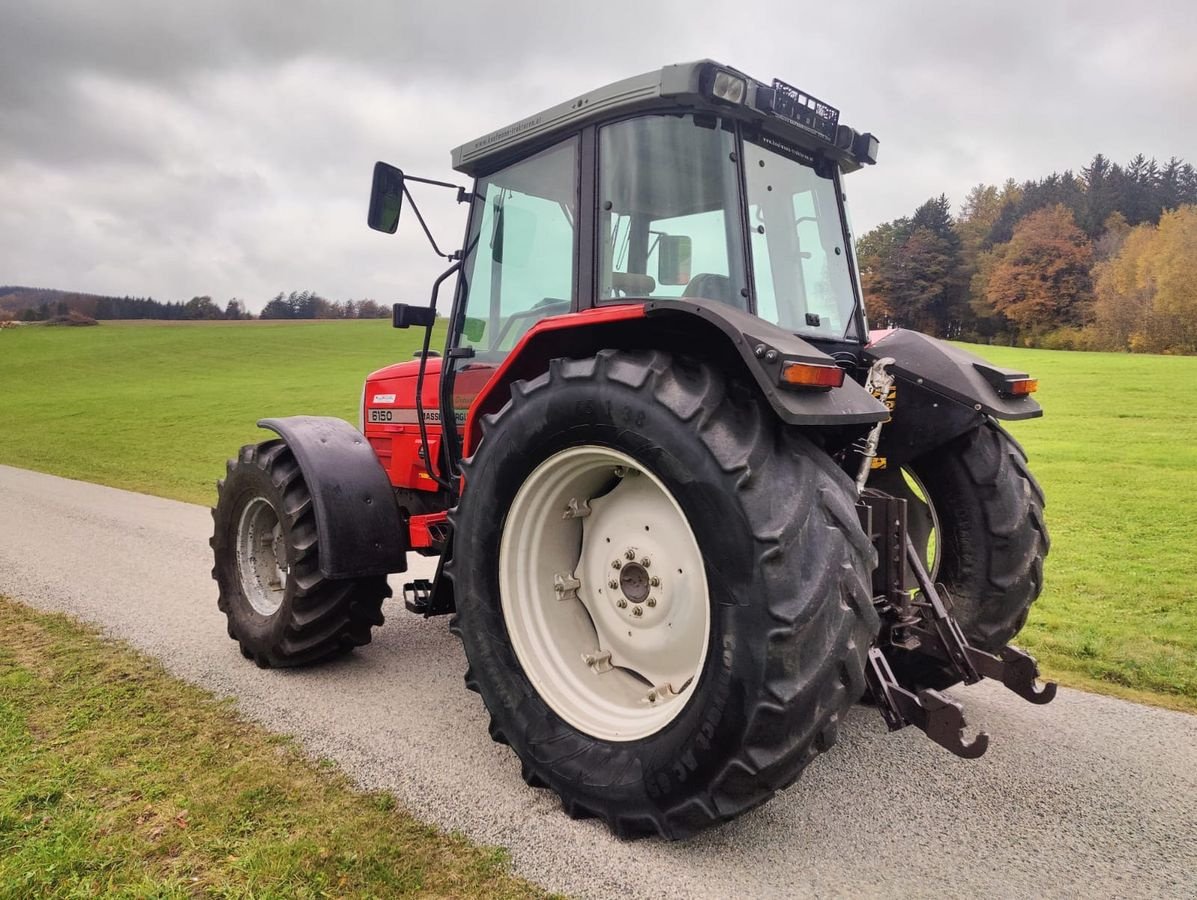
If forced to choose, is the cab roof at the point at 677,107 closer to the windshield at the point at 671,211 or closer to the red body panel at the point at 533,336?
the windshield at the point at 671,211

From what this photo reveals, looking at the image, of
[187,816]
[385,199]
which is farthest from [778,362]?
[187,816]

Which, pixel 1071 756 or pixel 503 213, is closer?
pixel 1071 756

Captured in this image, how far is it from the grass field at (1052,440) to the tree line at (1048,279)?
25.0 feet

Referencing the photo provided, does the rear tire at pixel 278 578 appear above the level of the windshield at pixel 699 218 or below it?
below

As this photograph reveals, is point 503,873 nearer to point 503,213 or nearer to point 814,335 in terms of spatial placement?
point 814,335

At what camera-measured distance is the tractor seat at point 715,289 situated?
2.89 m

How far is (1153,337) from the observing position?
3772cm

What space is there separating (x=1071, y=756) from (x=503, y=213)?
3.24m

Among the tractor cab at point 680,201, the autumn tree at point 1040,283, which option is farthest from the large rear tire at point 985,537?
the autumn tree at point 1040,283

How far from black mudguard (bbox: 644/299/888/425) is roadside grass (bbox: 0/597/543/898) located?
5.01 feet

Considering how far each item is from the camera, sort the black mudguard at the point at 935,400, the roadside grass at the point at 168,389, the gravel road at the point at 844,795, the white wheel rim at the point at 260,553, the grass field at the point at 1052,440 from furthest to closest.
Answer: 1. the roadside grass at the point at 168,389
2. the grass field at the point at 1052,440
3. the white wheel rim at the point at 260,553
4. the black mudguard at the point at 935,400
5. the gravel road at the point at 844,795

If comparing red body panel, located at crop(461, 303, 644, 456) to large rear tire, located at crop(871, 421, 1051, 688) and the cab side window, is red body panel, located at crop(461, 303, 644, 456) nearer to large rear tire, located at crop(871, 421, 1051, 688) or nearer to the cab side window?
the cab side window

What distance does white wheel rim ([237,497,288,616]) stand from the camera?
168 inches

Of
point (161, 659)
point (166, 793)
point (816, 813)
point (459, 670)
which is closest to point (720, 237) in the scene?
point (816, 813)
